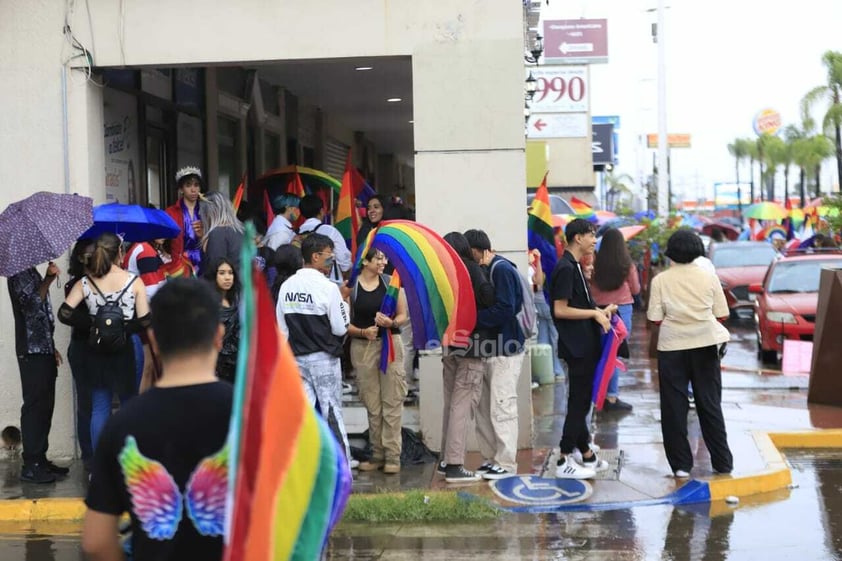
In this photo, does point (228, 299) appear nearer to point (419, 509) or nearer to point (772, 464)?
point (419, 509)

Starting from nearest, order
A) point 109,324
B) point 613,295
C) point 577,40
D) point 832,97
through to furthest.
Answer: point 109,324, point 613,295, point 832,97, point 577,40

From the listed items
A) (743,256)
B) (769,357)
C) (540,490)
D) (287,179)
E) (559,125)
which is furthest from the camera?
(559,125)

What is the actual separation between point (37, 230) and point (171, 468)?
537cm

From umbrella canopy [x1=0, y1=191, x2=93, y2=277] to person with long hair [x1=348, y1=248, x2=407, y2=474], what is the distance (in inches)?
82.8

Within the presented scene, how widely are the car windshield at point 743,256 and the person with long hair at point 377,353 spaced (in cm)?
1643

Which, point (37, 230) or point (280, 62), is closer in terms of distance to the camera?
point (37, 230)

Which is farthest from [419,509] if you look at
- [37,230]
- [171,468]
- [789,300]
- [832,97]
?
[832,97]

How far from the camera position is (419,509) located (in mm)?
8031

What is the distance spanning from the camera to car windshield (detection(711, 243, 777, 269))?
24.4 m

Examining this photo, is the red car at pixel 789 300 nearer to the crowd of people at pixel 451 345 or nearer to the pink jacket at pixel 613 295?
the pink jacket at pixel 613 295

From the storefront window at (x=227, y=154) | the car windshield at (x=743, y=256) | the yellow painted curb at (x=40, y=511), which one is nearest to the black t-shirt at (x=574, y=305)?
the yellow painted curb at (x=40, y=511)

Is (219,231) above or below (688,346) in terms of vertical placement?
above

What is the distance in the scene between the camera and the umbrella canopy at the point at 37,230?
8164 mm

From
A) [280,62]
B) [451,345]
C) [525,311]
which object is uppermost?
[280,62]
